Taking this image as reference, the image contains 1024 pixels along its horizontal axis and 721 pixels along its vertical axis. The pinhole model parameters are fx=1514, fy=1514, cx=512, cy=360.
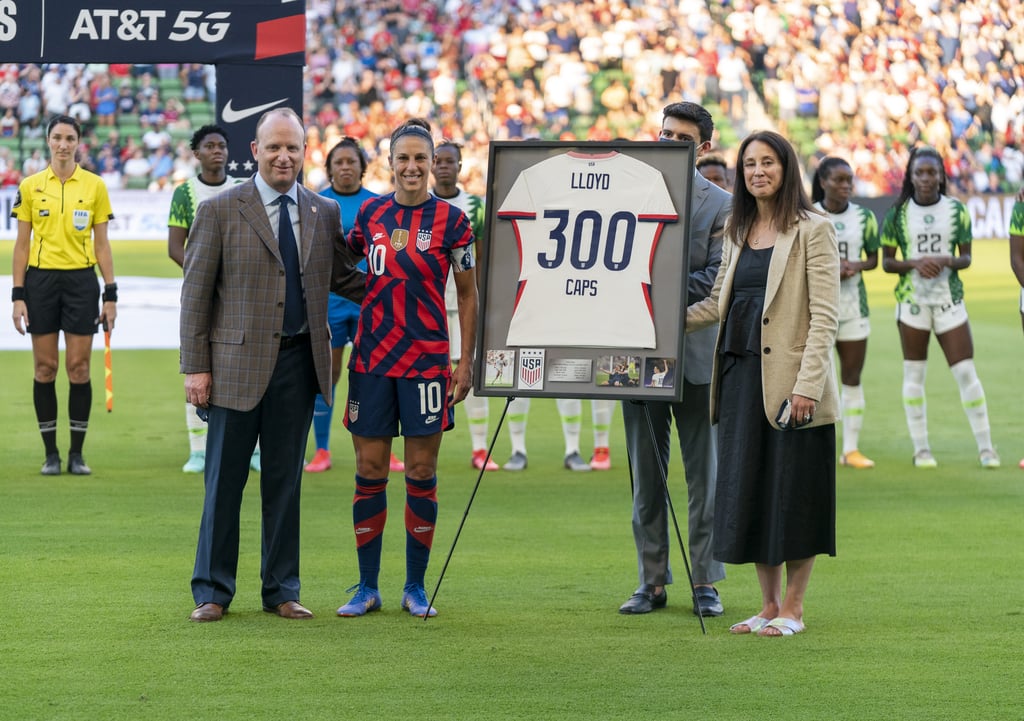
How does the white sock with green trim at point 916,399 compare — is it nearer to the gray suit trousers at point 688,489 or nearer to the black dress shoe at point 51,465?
the gray suit trousers at point 688,489

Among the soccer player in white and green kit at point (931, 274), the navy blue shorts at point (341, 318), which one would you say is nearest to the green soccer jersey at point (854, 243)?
the soccer player in white and green kit at point (931, 274)

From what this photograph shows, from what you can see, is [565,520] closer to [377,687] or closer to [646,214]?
[646,214]

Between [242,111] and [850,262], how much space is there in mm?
3869

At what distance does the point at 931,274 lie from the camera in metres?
9.57

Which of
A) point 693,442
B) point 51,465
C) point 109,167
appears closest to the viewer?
point 693,442

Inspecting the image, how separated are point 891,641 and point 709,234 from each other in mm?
1698

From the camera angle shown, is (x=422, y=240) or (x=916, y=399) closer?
(x=422, y=240)

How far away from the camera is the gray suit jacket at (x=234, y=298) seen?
552 cm

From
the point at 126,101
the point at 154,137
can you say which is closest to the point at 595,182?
the point at 154,137

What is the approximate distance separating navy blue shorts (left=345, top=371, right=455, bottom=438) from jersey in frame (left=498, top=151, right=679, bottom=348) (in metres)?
0.37

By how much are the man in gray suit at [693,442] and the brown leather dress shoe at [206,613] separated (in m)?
1.54

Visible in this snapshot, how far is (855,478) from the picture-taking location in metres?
9.41

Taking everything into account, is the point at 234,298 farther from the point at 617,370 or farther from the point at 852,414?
the point at 852,414

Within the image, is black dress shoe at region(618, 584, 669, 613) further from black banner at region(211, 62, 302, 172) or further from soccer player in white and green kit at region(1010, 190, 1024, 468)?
black banner at region(211, 62, 302, 172)
